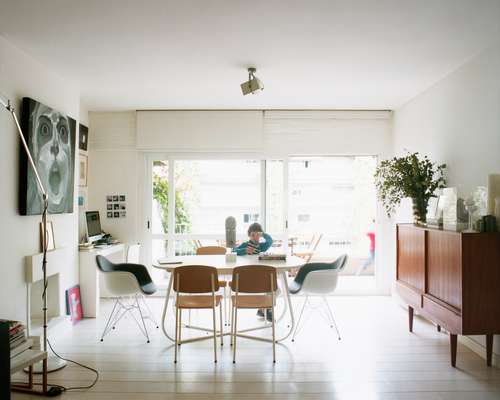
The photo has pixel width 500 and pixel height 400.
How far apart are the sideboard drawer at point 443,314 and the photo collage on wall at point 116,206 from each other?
14.9 ft

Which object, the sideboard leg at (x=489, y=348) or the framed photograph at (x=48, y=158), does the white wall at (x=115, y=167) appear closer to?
the framed photograph at (x=48, y=158)

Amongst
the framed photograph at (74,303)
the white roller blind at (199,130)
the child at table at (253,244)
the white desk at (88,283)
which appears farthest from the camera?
the white roller blind at (199,130)

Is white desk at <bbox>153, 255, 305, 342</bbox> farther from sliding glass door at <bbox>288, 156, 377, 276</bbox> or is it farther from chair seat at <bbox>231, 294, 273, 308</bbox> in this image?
sliding glass door at <bbox>288, 156, 377, 276</bbox>

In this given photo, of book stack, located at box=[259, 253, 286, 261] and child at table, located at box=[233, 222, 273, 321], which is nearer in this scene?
book stack, located at box=[259, 253, 286, 261]

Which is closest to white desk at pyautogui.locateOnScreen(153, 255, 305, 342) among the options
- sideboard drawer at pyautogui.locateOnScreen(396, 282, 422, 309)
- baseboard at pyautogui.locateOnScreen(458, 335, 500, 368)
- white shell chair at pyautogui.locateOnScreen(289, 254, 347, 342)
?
white shell chair at pyautogui.locateOnScreen(289, 254, 347, 342)

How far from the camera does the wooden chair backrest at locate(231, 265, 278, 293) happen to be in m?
4.02

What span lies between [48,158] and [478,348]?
4665mm

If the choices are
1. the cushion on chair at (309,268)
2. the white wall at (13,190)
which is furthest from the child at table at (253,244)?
the white wall at (13,190)

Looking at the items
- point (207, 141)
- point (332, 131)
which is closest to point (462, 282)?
point (332, 131)

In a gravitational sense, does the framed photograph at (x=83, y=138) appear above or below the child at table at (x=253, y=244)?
above

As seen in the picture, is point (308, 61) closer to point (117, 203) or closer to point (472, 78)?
point (472, 78)

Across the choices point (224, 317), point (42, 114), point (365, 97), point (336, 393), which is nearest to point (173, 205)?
point (224, 317)

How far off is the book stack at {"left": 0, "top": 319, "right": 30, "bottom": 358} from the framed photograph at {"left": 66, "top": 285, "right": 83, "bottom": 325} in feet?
5.93

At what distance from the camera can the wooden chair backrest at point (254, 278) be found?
402cm
